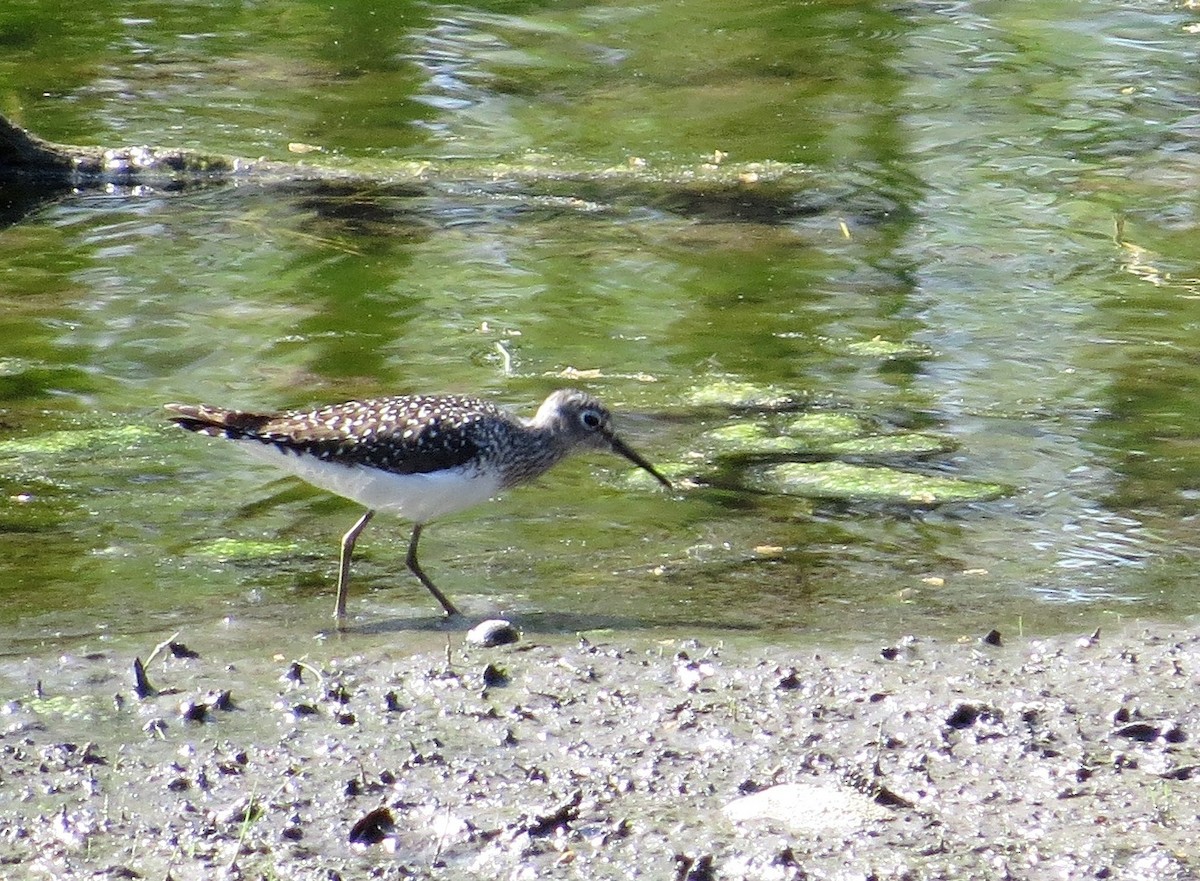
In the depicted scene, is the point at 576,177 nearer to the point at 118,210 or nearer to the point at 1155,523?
the point at 118,210

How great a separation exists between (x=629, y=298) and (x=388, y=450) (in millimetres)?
3397

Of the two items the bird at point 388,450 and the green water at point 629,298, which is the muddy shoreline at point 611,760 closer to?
the green water at point 629,298

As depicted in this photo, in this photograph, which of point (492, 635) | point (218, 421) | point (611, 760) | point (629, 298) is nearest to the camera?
point (611, 760)

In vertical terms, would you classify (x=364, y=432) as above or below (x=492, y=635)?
above

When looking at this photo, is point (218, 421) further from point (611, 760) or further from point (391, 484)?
point (611, 760)

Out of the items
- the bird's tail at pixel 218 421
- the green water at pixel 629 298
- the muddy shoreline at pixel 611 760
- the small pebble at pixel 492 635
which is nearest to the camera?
the muddy shoreline at pixel 611 760

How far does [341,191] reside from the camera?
1053 cm

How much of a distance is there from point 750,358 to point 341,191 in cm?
337

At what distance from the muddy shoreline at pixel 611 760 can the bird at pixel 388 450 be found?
729 mm

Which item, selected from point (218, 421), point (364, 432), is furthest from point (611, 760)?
point (218, 421)

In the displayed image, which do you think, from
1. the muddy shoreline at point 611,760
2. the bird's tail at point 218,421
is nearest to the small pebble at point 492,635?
the muddy shoreline at point 611,760

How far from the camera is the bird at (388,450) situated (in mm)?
5828

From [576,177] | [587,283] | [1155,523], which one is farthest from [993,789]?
[576,177]

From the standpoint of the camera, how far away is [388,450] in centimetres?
586
